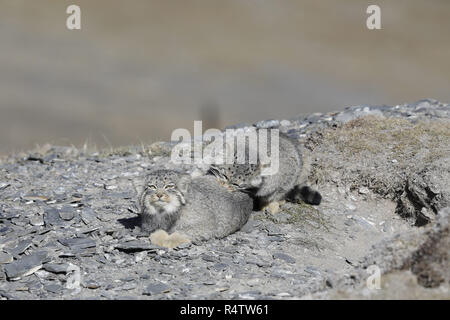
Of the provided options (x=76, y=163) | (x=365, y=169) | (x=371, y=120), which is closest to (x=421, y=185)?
(x=365, y=169)

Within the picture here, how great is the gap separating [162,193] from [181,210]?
1.54 feet

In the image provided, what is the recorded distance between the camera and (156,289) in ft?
25.8

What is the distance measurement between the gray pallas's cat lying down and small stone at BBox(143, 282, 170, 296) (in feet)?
3.64

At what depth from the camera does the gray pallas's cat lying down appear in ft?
29.8

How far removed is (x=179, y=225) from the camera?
920cm

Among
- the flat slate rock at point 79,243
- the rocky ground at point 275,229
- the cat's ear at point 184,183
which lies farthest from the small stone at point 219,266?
the flat slate rock at point 79,243

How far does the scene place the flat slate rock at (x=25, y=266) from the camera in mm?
8383

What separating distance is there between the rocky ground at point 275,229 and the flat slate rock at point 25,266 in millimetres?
15

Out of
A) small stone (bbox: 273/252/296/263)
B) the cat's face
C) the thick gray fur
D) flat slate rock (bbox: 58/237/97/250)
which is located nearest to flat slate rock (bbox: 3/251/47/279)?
flat slate rock (bbox: 58/237/97/250)

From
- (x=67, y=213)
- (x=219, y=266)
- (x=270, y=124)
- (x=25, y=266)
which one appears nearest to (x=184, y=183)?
(x=219, y=266)

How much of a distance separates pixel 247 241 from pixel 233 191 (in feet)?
2.94

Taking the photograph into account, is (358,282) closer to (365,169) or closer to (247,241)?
(247,241)

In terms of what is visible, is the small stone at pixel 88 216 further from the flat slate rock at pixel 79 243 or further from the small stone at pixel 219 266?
the small stone at pixel 219 266

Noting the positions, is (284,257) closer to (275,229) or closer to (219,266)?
(275,229)
